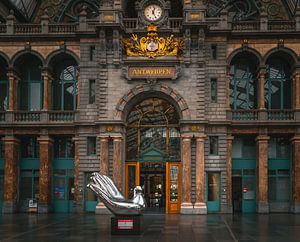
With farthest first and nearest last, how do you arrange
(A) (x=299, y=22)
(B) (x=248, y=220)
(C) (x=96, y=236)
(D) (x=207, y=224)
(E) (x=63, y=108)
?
(E) (x=63, y=108) < (A) (x=299, y=22) < (B) (x=248, y=220) < (D) (x=207, y=224) < (C) (x=96, y=236)

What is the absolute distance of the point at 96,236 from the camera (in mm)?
27594

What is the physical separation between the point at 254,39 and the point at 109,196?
22.6 m

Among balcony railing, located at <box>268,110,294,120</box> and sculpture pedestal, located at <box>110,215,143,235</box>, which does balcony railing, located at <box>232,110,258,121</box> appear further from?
sculpture pedestal, located at <box>110,215,143,235</box>

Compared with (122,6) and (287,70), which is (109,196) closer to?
(122,6)

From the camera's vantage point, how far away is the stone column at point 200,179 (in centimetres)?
4369

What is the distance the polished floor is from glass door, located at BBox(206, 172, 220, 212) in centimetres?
516

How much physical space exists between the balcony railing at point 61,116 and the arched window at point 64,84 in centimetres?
155

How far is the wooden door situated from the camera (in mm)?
45625

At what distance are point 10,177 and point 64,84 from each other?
29.7 feet

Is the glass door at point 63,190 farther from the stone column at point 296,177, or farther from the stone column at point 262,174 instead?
the stone column at point 296,177

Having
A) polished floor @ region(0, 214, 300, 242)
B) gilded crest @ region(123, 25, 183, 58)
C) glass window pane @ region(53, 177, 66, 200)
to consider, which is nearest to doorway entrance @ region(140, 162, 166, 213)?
polished floor @ region(0, 214, 300, 242)

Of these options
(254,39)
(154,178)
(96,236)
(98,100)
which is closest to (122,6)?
(98,100)

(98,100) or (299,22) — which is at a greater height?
(299,22)

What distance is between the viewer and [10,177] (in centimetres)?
4656
